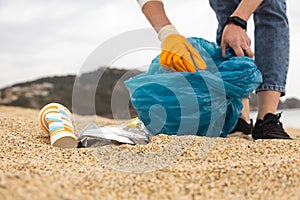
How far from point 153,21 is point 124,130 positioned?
18.0 inches

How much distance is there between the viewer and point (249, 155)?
126 centimetres

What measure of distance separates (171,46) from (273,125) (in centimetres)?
Answer: 53

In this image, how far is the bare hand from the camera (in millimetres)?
1624

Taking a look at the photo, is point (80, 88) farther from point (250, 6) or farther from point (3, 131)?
point (250, 6)

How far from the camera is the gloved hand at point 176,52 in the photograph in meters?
1.62

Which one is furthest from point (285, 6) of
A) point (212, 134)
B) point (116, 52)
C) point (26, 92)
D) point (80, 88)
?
point (26, 92)

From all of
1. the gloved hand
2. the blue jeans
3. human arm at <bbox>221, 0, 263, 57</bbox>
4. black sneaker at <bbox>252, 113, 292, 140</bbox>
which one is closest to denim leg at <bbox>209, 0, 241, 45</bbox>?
the blue jeans

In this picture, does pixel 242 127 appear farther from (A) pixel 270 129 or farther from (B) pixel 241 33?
(B) pixel 241 33

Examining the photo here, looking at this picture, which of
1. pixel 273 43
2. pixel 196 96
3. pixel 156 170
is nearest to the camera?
pixel 156 170

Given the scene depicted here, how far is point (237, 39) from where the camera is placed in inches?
64.7

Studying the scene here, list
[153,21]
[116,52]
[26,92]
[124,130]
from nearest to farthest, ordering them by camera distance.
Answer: [116,52], [124,130], [153,21], [26,92]

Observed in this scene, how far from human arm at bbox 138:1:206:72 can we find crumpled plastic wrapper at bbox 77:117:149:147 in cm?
28

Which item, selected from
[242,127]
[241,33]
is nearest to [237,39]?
[241,33]

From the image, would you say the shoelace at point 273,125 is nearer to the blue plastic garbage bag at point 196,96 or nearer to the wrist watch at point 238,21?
the blue plastic garbage bag at point 196,96
